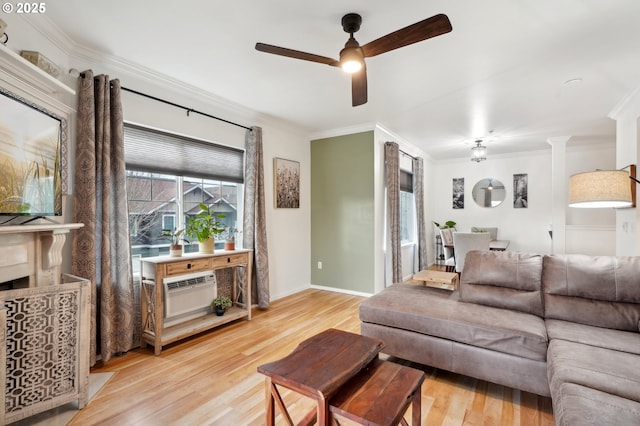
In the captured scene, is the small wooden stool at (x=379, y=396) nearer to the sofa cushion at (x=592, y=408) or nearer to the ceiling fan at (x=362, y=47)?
the sofa cushion at (x=592, y=408)

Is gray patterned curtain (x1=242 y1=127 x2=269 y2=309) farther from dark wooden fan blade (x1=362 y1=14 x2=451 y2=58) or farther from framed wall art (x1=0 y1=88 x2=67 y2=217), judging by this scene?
dark wooden fan blade (x1=362 y1=14 x2=451 y2=58)

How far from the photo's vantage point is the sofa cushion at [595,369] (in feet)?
4.45

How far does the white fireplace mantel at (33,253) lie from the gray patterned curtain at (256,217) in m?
1.99

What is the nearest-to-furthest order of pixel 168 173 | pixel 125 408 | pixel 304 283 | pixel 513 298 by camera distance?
pixel 125 408 < pixel 513 298 < pixel 168 173 < pixel 304 283

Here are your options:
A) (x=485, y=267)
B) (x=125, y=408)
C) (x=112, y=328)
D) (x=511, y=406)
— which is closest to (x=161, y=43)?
(x=112, y=328)

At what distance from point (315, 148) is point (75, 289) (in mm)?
3781

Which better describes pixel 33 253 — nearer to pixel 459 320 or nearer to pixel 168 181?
pixel 168 181

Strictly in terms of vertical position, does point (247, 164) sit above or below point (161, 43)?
below

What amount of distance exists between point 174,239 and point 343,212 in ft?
8.23

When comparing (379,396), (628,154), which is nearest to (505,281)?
(379,396)

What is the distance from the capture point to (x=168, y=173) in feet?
10.3

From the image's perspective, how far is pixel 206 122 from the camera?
351cm

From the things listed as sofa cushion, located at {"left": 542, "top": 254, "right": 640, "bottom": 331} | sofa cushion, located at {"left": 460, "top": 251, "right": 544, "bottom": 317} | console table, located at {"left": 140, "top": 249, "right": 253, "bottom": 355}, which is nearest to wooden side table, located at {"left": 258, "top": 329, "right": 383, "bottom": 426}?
sofa cushion, located at {"left": 460, "top": 251, "right": 544, "bottom": 317}

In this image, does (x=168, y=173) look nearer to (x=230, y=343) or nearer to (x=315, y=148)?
(x=230, y=343)
